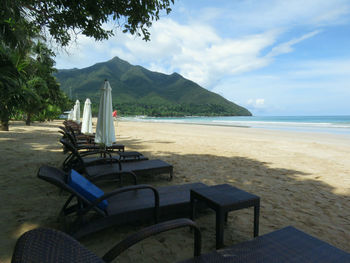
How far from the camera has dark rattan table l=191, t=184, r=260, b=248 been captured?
6.63ft

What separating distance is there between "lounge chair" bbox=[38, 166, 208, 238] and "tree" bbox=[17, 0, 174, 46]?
173 inches

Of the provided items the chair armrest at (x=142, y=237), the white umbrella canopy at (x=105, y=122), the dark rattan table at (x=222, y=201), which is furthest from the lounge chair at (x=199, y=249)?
the white umbrella canopy at (x=105, y=122)

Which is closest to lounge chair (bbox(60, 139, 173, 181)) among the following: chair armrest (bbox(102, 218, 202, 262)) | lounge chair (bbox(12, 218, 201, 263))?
chair armrest (bbox(102, 218, 202, 262))

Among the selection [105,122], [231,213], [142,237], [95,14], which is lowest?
[231,213]

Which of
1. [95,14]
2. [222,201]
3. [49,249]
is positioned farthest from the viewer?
[95,14]

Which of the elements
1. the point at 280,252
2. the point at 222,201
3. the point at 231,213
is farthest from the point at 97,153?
the point at 280,252

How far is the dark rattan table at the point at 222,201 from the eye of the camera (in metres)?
2.02

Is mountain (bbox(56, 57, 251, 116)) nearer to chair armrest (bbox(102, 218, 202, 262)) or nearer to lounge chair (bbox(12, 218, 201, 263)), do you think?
chair armrest (bbox(102, 218, 202, 262))

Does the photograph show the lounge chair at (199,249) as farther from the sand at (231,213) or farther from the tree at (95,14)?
the tree at (95,14)

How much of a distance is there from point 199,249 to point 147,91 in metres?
150

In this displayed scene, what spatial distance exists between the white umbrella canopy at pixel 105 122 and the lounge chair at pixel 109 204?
9.01 ft

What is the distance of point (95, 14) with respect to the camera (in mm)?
5219

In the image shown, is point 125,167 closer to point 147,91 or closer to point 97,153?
point 97,153

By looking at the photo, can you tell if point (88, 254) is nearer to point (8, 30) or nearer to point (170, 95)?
point (8, 30)
